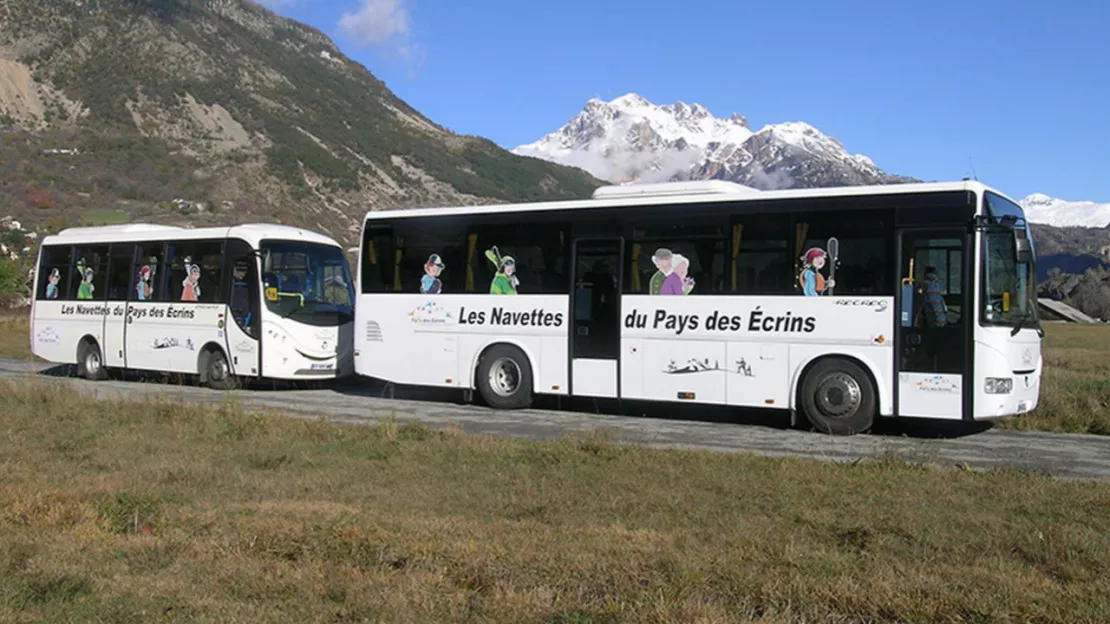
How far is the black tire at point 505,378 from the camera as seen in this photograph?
56.2 ft

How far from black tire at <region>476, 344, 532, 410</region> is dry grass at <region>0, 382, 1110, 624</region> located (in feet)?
19.0

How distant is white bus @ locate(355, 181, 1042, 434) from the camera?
13.4 meters

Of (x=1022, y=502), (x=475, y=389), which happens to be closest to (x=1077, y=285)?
(x=475, y=389)

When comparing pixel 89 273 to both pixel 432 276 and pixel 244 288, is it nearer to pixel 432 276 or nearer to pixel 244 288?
pixel 244 288

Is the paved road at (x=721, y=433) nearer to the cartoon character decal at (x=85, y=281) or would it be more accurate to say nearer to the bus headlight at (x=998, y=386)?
the bus headlight at (x=998, y=386)

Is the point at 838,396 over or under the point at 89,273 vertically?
under

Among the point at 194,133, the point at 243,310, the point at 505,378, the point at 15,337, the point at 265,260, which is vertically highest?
the point at 194,133

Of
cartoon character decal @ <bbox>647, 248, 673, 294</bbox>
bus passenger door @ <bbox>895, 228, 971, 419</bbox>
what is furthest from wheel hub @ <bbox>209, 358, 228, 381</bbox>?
bus passenger door @ <bbox>895, 228, 971, 419</bbox>

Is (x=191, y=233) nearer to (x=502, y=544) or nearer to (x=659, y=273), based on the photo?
(x=659, y=273)

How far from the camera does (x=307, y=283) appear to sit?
68.1ft

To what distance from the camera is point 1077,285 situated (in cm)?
9694

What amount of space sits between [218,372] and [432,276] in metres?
5.71

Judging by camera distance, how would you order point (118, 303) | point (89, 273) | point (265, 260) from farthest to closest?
point (89, 273) < point (118, 303) < point (265, 260)

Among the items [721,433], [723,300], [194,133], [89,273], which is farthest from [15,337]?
[194,133]
